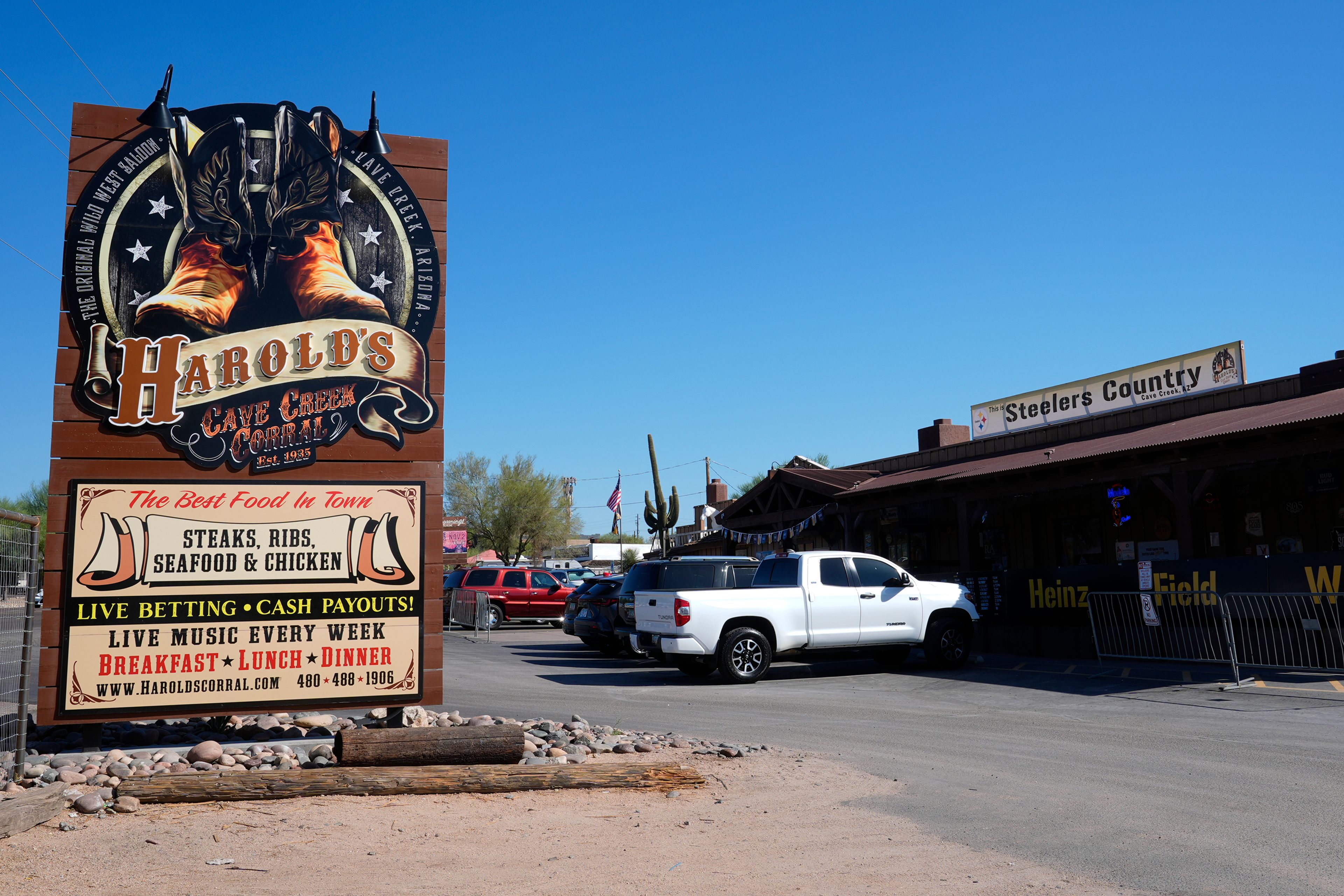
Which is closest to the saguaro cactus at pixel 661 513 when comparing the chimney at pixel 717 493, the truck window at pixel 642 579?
the chimney at pixel 717 493

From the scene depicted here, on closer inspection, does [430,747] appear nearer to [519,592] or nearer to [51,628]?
[51,628]

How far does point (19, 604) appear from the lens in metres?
7.98

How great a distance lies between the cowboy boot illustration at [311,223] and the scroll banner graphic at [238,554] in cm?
200

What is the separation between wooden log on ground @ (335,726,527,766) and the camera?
7605 mm

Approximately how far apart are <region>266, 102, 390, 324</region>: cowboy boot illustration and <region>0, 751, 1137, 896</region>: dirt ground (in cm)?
457

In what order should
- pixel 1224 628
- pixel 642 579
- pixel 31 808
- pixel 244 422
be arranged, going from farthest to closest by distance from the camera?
pixel 642 579 < pixel 1224 628 < pixel 244 422 < pixel 31 808

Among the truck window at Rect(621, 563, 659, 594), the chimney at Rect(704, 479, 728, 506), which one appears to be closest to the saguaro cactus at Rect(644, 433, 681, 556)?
the chimney at Rect(704, 479, 728, 506)

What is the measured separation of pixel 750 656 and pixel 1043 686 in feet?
13.5

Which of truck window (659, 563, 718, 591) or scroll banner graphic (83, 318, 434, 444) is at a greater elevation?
scroll banner graphic (83, 318, 434, 444)

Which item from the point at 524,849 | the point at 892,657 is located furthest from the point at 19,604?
the point at 892,657

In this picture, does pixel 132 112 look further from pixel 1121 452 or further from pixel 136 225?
pixel 1121 452

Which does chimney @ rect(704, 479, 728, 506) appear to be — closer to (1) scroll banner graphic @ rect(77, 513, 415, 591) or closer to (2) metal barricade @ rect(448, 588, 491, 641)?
(2) metal barricade @ rect(448, 588, 491, 641)

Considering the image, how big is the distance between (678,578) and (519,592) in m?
14.3

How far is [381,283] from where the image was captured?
31.6ft
